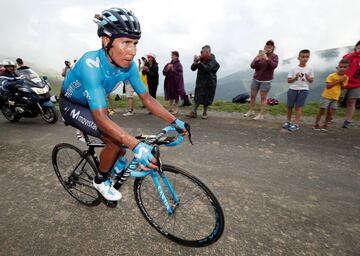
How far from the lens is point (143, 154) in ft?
5.97

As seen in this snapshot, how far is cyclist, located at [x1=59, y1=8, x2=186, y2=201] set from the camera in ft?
6.75

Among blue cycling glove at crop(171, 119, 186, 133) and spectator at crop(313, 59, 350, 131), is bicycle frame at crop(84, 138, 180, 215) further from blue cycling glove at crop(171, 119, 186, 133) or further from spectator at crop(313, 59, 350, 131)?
spectator at crop(313, 59, 350, 131)

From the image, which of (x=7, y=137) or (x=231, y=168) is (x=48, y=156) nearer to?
(x=7, y=137)

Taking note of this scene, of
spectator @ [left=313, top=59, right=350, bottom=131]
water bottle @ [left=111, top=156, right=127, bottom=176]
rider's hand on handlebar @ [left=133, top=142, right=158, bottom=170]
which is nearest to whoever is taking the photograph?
rider's hand on handlebar @ [left=133, top=142, right=158, bottom=170]

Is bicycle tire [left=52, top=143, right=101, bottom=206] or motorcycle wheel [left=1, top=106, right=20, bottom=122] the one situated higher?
bicycle tire [left=52, top=143, right=101, bottom=206]

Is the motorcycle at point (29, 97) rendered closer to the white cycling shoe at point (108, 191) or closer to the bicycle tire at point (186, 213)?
the white cycling shoe at point (108, 191)

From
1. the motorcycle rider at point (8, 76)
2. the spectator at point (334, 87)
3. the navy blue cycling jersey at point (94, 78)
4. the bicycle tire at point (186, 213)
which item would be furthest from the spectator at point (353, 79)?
the motorcycle rider at point (8, 76)

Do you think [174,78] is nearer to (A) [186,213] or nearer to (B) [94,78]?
(A) [186,213]

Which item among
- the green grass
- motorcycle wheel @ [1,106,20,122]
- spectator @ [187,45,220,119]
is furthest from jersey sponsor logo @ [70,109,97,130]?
motorcycle wheel @ [1,106,20,122]

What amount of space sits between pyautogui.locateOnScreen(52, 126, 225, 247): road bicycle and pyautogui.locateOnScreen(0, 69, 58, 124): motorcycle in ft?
15.5

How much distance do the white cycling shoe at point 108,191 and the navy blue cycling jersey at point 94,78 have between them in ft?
3.34

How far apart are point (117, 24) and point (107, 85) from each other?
708mm

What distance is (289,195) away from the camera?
3395 millimetres

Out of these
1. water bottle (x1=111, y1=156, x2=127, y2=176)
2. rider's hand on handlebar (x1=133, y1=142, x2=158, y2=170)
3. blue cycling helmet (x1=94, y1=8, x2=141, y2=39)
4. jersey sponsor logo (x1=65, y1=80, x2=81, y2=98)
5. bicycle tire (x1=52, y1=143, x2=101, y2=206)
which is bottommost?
bicycle tire (x1=52, y1=143, x2=101, y2=206)
